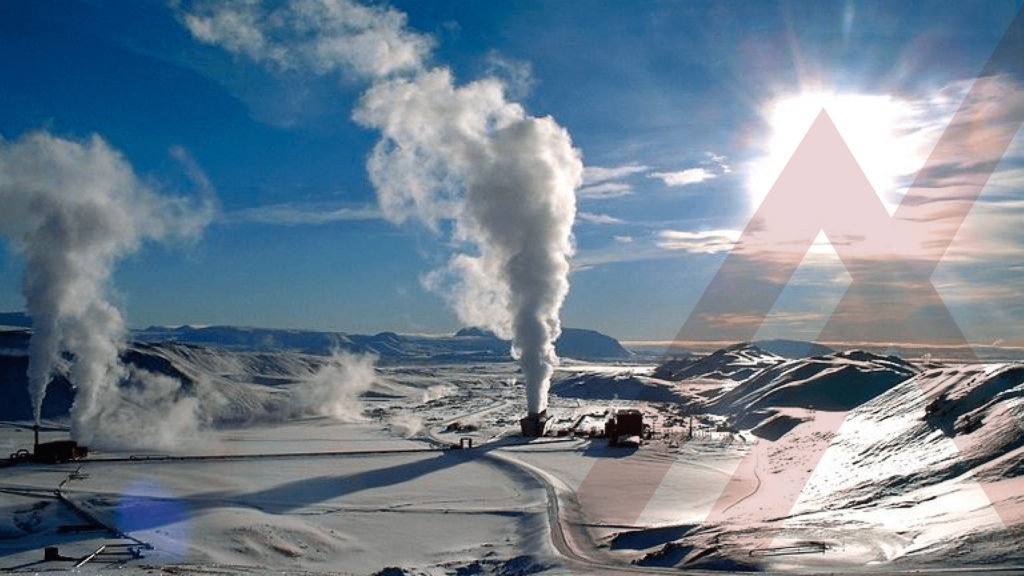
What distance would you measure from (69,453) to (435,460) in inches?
829

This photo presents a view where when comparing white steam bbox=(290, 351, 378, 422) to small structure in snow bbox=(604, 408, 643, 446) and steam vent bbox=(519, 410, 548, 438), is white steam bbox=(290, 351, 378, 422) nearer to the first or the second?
steam vent bbox=(519, 410, 548, 438)

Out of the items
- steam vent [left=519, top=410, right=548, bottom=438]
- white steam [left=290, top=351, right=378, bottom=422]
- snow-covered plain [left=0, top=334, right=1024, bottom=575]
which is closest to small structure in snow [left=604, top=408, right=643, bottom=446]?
snow-covered plain [left=0, top=334, right=1024, bottom=575]

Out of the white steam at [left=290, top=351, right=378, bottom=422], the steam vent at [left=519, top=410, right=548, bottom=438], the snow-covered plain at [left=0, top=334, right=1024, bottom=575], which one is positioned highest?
the white steam at [left=290, top=351, right=378, bottom=422]

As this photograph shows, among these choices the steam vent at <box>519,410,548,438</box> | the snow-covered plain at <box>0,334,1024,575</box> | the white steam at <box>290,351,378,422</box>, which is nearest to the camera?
the snow-covered plain at <box>0,334,1024,575</box>

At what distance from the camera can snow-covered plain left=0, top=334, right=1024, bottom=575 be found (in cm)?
2109

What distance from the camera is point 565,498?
34.0 meters

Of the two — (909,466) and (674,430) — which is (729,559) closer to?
(909,466)

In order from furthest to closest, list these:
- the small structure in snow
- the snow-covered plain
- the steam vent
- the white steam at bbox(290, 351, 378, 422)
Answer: the white steam at bbox(290, 351, 378, 422) → the steam vent → the small structure in snow → the snow-covered plain

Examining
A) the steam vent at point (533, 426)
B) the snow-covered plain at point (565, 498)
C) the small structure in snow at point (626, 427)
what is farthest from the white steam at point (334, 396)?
the small structure in snow at point (626, 427)

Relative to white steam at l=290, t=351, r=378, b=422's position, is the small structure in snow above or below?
below

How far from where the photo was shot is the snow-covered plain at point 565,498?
21.1m

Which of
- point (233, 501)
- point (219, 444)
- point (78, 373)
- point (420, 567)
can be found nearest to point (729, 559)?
point (420, 567)

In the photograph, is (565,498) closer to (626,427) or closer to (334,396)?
(626,427)

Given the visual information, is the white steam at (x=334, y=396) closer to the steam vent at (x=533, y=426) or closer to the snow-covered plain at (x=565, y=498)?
the snow-covered plain at (x=565, y=498)
